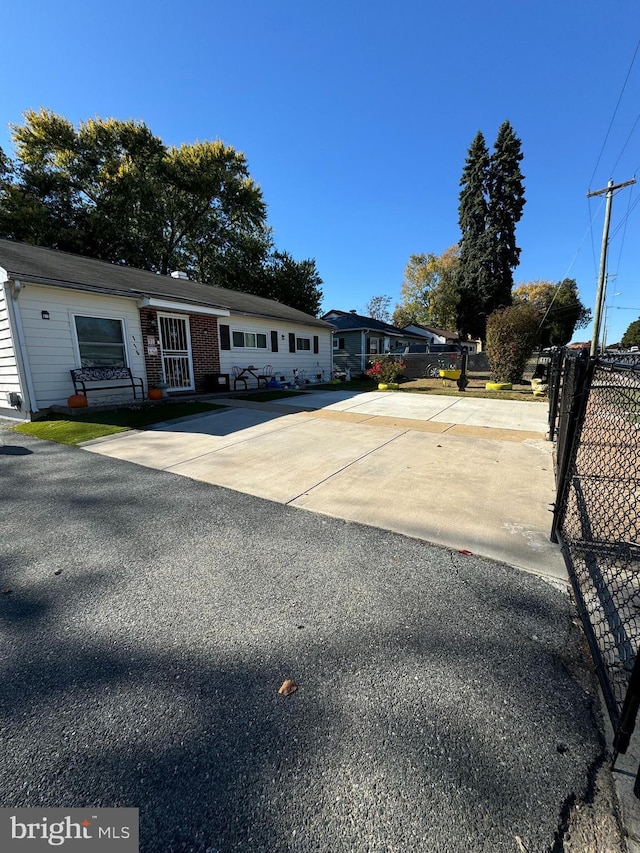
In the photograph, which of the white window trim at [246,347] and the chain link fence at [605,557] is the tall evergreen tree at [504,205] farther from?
the chain link fence at [605,557]

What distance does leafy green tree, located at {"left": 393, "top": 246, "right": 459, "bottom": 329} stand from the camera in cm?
4012

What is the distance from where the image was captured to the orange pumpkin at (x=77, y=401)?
7.95m

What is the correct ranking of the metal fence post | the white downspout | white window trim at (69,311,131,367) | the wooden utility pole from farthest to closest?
the wooden utility pole
white window trim at (69,311,131,367)
the white downspout
the metal fence post

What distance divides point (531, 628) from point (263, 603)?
1539mm

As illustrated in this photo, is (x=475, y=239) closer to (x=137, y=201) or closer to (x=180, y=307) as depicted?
(x=137, y=201)

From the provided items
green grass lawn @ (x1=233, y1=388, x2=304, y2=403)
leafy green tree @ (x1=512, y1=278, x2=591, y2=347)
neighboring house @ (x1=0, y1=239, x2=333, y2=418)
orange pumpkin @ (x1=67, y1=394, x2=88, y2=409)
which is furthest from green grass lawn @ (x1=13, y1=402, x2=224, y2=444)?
leafy green tree @ (x1=512, y1=278, x2=591, y2=347)

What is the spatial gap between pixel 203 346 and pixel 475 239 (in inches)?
1056

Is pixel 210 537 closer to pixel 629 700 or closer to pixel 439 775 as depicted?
pixel 439 775

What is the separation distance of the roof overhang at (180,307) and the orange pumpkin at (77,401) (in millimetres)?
3085

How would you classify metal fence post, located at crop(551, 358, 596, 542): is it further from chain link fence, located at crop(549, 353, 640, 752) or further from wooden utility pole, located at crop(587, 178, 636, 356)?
wooden utility pole, located at crop(587, 178, 636, 356)

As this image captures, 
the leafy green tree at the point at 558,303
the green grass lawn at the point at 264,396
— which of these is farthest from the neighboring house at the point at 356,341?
the leafy green tree at the point at 558,303

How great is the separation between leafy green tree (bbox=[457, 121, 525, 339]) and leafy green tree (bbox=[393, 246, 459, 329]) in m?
9.41

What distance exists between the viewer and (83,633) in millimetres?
1998

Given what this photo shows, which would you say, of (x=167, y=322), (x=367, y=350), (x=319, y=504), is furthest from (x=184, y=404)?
(x=367, y=350)
